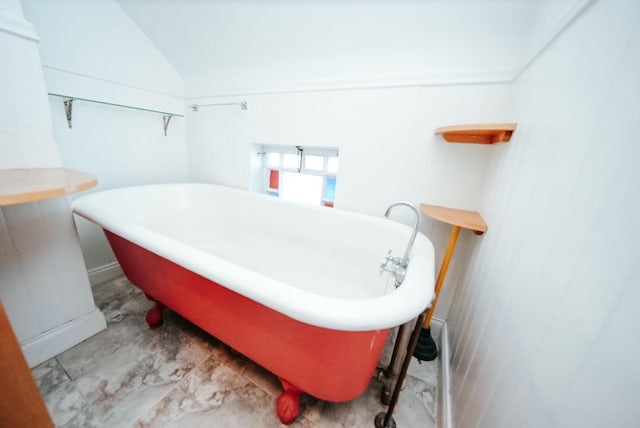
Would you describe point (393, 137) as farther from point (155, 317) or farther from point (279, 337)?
point (155, 317)

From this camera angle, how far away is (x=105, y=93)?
1.48 m

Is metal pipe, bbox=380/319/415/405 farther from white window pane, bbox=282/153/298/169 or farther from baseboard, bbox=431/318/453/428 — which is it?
white window pane, bbox=282/153/298/169

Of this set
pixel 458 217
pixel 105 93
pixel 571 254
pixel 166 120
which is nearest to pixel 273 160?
pixel 166 120

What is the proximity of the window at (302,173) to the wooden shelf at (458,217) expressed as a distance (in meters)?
0.74

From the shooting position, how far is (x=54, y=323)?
109 cm

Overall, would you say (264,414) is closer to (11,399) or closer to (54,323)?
(11,399)

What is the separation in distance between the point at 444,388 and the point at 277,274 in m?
1.00

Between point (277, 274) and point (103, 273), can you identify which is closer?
point (277, 274)

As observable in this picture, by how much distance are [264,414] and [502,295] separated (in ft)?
3.26

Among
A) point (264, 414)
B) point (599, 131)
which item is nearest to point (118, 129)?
point (264, 414)

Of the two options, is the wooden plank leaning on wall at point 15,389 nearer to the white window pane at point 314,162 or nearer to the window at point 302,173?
Answer: the window at point 302,173

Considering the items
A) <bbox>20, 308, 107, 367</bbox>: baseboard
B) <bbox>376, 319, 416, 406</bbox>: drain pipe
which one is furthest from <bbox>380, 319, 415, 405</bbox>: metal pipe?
<bbox>20, 308, 107, 367</bbox>: baseboard

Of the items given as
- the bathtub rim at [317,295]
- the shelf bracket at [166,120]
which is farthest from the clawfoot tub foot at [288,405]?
the shelf bracket at [166,120]

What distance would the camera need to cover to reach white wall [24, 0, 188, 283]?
128 cm
